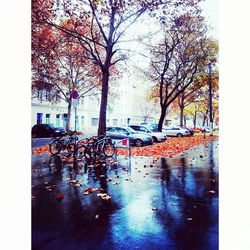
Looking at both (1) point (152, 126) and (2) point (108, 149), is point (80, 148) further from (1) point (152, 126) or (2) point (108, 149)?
(1) point (152, 126)

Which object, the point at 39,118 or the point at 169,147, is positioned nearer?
the point at 39,118

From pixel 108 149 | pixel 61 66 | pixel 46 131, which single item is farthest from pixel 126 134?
pixel 61 66

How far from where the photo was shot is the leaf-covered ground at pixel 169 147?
127 inches

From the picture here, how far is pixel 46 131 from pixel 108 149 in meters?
0.74

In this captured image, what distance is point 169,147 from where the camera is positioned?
3424 mm

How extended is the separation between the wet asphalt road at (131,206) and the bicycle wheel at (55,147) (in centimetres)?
11

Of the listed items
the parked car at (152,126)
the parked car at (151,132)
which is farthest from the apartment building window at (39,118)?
the parked car at (152,126)

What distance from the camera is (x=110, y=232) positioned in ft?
6.62

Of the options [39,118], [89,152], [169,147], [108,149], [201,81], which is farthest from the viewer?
[169,147]

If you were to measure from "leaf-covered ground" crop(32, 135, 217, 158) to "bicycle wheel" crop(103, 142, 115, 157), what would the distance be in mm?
173
